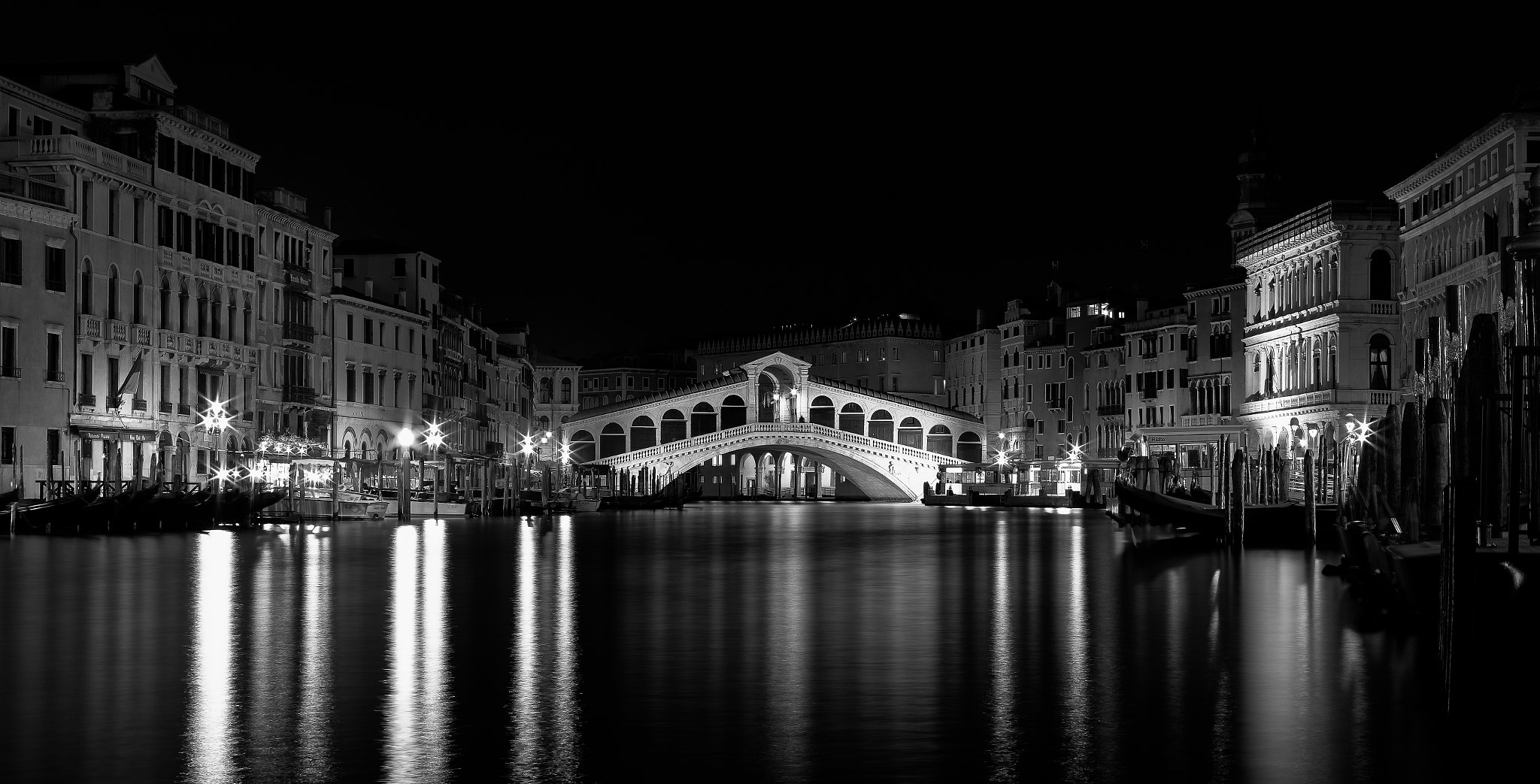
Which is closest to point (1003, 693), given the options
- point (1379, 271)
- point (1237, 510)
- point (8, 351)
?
point (1237, 510)

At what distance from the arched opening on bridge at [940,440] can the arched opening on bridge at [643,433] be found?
528 inches

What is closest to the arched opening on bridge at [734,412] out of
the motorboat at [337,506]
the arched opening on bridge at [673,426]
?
the arched opening on bridge at [673,426]

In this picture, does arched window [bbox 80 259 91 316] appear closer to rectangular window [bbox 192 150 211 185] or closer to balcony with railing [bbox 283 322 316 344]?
rectangular window [bbox 192 150 211 185]

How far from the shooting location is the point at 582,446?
96625mm

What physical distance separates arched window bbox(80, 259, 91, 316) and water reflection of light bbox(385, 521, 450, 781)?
18.1m

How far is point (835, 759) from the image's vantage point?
976cm

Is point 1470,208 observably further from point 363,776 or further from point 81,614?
point 363,776

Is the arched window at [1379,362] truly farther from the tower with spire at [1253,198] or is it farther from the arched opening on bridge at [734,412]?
the arched opening on bridge at [734,412]

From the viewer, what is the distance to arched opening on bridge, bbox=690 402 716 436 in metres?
99.1

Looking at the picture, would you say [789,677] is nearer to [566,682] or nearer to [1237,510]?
[566,682]

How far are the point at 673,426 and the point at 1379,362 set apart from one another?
50.7 metres

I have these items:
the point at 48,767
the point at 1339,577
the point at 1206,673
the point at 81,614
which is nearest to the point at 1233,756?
the point at 1206,673

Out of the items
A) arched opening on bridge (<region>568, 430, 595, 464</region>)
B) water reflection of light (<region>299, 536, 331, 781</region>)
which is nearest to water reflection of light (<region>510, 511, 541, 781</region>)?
water reflection of light (<region>299, 536, 331, 781</region>)

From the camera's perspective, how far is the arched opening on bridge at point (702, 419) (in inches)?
3903
